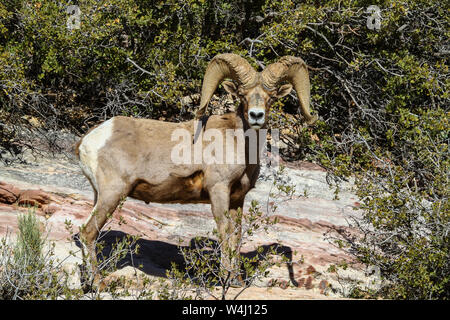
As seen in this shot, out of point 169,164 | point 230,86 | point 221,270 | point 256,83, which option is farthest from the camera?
point 230,86

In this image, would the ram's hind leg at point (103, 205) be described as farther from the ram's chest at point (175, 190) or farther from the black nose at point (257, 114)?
the black nose at point (257, 114)

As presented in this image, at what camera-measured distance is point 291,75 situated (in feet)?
26.3

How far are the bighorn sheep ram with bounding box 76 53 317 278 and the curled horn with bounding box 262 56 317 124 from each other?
1cm

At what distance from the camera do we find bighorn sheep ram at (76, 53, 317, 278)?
7.12 metres

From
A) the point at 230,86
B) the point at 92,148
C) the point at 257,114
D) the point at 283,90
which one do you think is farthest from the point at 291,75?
the point at 92,148

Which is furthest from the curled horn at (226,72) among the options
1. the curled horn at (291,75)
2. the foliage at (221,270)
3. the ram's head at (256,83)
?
the foliage at (221,270)

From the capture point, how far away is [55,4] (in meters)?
12.0

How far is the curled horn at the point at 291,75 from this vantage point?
7602 millimetres

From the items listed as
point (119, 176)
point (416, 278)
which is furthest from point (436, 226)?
point (119, 176)

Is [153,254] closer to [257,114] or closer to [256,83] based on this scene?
[257,114]

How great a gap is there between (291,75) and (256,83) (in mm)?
760

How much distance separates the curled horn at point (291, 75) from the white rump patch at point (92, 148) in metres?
2.27

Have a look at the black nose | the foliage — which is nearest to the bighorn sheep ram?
the black nose
